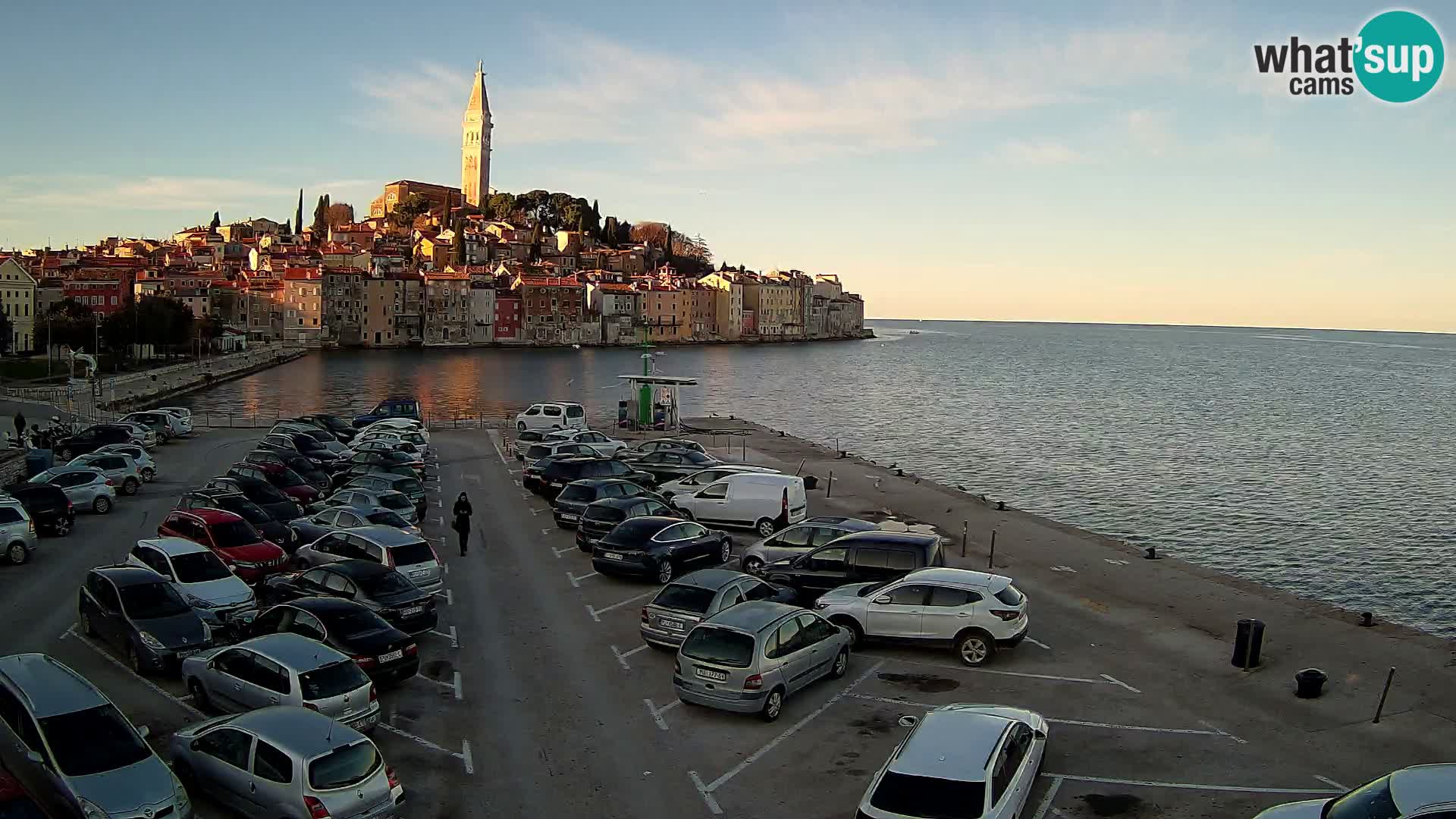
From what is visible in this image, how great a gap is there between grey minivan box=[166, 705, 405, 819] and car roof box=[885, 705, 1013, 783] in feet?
14.7

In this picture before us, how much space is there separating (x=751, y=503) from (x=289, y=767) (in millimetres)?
14672

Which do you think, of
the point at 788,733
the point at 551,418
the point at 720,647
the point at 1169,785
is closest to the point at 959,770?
the point at 1169,785

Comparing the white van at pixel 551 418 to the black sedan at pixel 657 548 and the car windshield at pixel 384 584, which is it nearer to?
the black sedan at pixel 657 548

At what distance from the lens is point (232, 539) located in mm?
17891

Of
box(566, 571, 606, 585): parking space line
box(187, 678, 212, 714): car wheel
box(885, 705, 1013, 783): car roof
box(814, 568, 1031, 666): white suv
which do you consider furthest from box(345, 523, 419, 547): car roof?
box(885, 705, 1013, 783): car roof

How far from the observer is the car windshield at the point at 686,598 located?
14109 millimetres

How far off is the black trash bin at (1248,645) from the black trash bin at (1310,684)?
1.11m

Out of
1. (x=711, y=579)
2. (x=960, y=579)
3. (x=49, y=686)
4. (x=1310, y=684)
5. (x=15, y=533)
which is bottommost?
(x=15, y=533)

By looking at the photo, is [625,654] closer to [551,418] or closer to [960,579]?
[960,579]

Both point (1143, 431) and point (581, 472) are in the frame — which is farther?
point (1143, 431)

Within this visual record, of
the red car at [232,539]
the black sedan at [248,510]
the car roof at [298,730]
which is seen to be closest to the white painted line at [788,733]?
the car roof at [298,730]

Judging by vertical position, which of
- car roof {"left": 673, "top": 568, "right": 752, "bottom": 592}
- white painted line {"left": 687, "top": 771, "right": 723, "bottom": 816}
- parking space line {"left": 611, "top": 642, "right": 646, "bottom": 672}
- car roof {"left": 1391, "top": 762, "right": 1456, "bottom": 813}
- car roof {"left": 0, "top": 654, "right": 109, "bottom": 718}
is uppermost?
car roof {"left": 1391, "top": 762, "right": 1456, "bottom": 813}

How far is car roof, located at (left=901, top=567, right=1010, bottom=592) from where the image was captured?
47.4 feet

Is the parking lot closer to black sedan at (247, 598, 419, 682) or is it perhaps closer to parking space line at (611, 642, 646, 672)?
parking space line at (611, 642, 646, 672)
